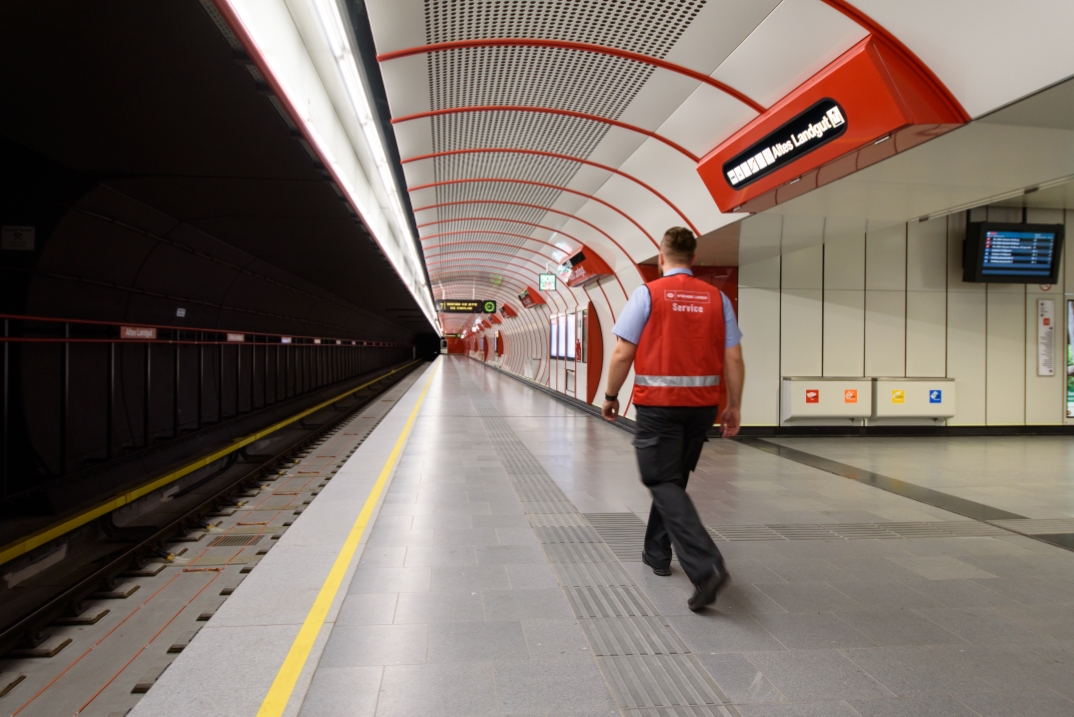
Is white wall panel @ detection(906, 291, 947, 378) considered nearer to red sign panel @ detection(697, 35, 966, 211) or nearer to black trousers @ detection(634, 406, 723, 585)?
red sign panel @ detection(697, 35, 966, 211)

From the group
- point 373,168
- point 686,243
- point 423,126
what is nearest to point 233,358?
point 373,168

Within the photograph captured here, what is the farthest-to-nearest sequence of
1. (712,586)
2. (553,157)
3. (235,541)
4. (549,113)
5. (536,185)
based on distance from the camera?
(536,185)
(553,157)
(549,113)
(235,541)
(712,586)

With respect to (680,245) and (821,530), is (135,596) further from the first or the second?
(821,530)

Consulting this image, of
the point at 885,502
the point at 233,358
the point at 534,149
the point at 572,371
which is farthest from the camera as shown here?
the point at 572,371

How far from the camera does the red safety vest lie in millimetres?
3143

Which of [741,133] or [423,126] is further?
[423,126]

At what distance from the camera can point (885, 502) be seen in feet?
17.5

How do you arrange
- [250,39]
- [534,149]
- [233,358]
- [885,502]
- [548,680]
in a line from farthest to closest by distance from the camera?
[233,358] → [534,149] → [885,502] → [250,39] → [548,680]

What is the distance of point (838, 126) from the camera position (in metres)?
4.21

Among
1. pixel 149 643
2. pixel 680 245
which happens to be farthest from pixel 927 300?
pixel 149 643

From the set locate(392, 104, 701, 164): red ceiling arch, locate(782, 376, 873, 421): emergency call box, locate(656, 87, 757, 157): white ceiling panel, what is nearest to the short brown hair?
locate(656, 87, 757, 157): white ceiling panel

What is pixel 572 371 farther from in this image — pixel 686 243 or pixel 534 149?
pixel 686 243

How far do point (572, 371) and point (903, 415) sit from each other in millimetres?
7671

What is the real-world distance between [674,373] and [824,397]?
695 centimetres
